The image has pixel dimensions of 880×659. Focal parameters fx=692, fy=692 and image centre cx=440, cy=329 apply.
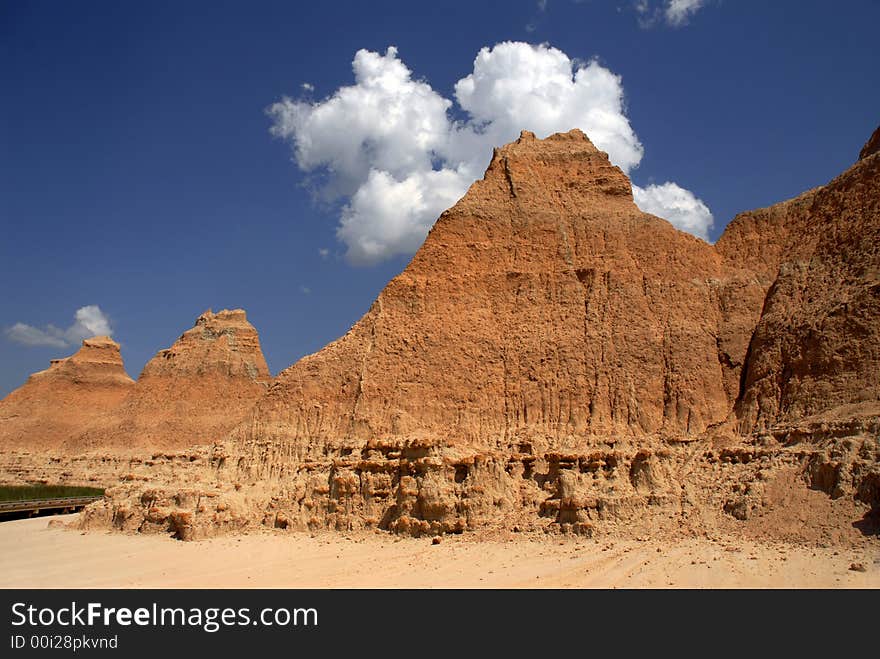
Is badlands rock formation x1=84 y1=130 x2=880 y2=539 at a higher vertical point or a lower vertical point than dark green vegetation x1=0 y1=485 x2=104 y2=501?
higher

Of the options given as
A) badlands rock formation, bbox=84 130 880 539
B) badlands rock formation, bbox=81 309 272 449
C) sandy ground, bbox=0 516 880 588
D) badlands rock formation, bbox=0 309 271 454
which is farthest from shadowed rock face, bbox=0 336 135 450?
sandy ground, bbox=0 516 880 588

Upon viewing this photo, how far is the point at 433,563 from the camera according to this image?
20.4 meters

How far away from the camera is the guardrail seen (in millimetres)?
37969

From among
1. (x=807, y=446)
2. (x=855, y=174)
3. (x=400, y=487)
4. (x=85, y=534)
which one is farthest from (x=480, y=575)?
(x=855, y=174)

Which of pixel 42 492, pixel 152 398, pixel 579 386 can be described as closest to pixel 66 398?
pixel 152 398

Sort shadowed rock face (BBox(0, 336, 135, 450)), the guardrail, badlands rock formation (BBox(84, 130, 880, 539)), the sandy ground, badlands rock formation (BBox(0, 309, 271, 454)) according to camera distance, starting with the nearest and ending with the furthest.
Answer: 1. the sandy ground
2. badlands rock formation (BBox(84, 130, 880, 539))
3. the guardrail
4. badlands rock formation (BBox(0, 309, 271, 454))
5. shadowed rock face (BBox(0, 336, 135, 450))

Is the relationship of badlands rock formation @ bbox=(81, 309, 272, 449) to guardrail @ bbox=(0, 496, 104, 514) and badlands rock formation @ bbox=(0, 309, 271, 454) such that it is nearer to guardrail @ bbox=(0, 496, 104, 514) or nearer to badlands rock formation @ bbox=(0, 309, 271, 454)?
badlands rock formation @ bbox=(0, 309, 271, 454)

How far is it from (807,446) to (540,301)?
45.6 ft

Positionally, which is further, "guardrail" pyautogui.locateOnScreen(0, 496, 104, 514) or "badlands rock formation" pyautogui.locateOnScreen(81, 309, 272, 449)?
"badlands rock formation" pyautogui.locateOnScreen(81, 309, 272, 449)

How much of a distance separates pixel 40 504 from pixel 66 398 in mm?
33165

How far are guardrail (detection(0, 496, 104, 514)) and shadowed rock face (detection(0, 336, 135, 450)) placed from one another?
23931 millimetres

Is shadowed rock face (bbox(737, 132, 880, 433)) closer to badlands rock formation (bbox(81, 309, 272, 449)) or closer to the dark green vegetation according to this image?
the dark green vegetation

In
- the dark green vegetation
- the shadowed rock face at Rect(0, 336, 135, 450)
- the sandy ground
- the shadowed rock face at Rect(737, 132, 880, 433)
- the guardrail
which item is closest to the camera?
the sandy ground

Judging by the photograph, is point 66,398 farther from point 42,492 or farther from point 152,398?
point 42,492
